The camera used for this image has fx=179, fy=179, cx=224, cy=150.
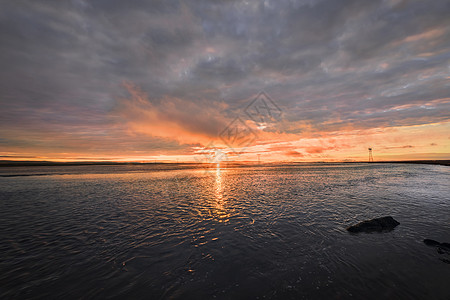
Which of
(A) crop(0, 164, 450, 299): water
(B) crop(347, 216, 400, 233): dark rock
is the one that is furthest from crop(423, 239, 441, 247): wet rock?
(B) crop(347, 216, 400, 233): dark rock

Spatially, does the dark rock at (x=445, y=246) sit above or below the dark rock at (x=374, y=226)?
below

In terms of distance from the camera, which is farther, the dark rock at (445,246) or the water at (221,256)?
the dark rock at (445,246)

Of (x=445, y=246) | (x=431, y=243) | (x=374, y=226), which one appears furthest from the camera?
(x=374, y=226)

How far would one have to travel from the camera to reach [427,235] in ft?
35.6

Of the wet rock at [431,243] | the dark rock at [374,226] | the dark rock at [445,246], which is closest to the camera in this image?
the dark rock at [445,246]

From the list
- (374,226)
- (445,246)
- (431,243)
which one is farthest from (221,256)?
(445,246)

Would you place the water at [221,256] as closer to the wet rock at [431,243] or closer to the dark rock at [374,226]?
the wet rock at [431,243]

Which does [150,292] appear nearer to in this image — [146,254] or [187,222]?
[146,254]

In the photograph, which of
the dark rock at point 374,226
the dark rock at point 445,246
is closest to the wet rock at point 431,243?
the dark rock at point 445,246

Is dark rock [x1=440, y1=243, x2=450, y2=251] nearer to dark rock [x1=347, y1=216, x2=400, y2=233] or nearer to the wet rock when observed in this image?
the wet rock

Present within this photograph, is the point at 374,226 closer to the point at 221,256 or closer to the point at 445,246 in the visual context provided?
the point at 445,246

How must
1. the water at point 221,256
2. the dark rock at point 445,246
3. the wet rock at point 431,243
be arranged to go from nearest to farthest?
the water at point 221,256 → the dark rock at point 445,246 → the wet rock at point 431,243

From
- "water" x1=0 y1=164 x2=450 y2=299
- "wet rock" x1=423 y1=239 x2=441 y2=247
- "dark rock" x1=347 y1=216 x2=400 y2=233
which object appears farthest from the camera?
"dark rock" x1=347 y1=216 x2=400 y2=233

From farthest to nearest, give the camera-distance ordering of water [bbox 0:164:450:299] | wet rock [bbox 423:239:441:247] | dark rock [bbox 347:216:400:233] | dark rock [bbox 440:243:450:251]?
dark rock [bbox 347:216:400:233] < wet rock [bbox 423:239:441:247] < dark rock [bbox 440:243:450:251] < water [bbox 0:164:450:299]
